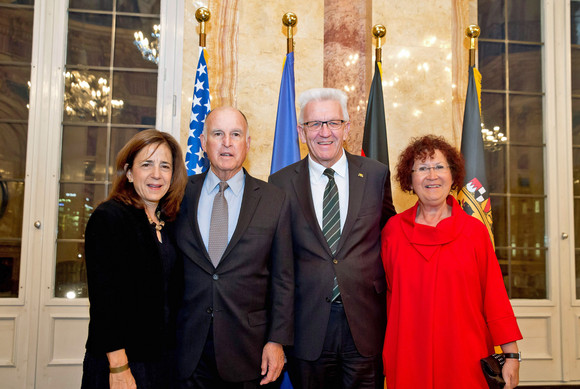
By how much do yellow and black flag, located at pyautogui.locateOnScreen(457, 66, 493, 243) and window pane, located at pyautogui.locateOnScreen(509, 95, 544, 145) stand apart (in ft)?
3.66

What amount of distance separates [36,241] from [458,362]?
3.57 metres

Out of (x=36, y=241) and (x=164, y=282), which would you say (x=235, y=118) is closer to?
(x=164, y=282)

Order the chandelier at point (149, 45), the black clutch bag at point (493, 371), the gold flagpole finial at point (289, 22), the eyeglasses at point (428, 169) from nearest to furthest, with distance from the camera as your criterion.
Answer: the black clutch bag at point (493, 371) → the eyeglasses at point (428, 169) → the gold flagpole finial at point (289, 22) → the chandelier at point (149, 45)

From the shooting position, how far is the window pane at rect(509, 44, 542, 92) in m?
4.25

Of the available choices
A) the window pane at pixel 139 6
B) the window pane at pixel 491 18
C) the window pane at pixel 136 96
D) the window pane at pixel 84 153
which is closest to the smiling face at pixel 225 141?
the window pane at pixel 136 96

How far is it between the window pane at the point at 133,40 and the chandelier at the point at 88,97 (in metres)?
0.27

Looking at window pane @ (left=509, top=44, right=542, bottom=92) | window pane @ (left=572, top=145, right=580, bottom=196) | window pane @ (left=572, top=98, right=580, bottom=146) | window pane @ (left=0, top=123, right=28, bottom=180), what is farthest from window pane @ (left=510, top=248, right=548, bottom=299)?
window pane @ (left=0, top=123, right=28, bottom=180)

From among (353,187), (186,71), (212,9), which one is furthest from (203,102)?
(353,187)

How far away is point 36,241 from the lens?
Answer: 12.3 feet

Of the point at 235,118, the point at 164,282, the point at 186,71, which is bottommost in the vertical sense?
the point at 164,282

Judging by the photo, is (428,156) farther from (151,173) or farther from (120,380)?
(120,380)

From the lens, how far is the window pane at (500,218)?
417 centimetres

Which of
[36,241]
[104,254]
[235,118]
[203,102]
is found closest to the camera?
[104,254]

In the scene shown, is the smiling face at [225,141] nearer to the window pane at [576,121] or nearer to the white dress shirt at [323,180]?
the white dress shirt at [323,180]
